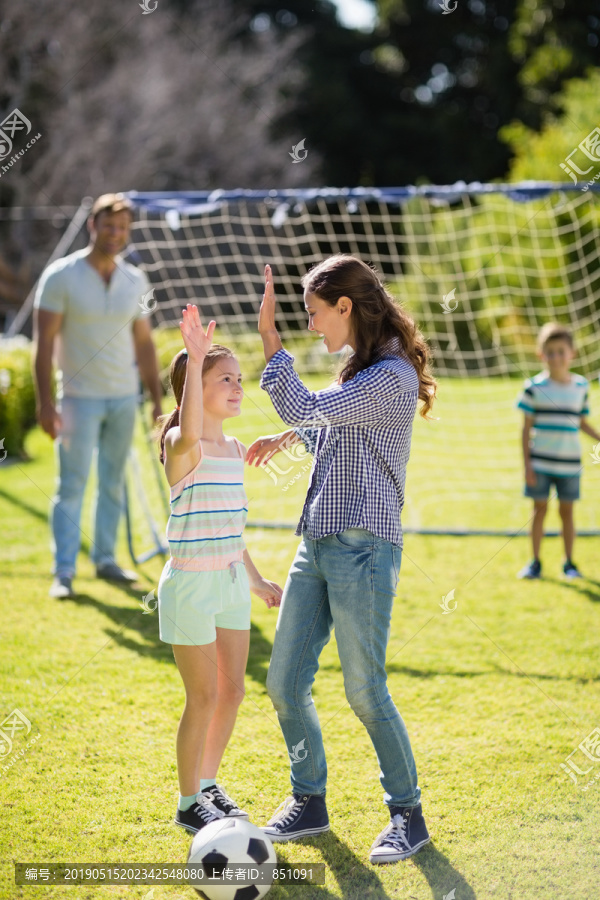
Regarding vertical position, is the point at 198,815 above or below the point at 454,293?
below

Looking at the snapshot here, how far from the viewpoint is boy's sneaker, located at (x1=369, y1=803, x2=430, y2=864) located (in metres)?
2.41

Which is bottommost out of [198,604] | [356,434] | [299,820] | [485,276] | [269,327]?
[299,820]

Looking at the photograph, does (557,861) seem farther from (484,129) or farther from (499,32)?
(499,32)

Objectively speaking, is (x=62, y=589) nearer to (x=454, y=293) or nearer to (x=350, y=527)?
(x=350, y=527)

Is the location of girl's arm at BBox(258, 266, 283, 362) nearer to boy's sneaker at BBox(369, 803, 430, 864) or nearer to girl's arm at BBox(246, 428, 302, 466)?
girl's arm at BBox(246, 428, 302, 466)

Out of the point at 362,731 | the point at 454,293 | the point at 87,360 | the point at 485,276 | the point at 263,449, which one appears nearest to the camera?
the point at 263,449

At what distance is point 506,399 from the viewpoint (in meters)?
11.5

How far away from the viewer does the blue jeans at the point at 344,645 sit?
92.5 inches

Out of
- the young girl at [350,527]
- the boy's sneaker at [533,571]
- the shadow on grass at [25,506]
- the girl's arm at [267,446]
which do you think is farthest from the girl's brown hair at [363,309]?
the shadow on grass at [25,506]

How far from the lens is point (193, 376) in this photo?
2.31 m

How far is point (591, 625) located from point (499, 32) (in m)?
24.3

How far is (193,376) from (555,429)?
128 inches

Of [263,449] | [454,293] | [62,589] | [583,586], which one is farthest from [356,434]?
[454,293]

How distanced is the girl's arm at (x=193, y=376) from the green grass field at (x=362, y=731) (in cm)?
115
